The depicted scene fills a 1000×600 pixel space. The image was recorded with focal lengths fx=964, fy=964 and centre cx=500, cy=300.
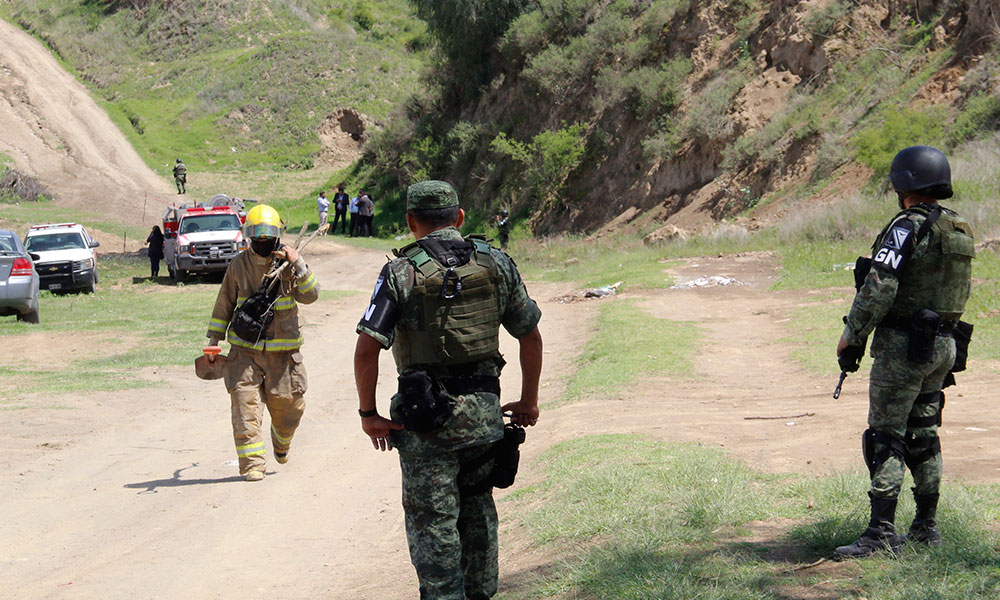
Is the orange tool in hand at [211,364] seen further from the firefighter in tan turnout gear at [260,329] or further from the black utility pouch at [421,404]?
the black utility pouch at [421,404]

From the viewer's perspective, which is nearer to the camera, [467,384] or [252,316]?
[467,384]

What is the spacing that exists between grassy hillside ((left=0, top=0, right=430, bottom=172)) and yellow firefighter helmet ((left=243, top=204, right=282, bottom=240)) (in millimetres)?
45998

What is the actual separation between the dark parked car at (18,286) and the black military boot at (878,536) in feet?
54.9

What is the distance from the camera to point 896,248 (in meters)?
4.62

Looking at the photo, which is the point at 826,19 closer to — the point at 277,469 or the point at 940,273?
the point at 277,469

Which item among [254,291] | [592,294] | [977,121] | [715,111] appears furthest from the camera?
[715,111]

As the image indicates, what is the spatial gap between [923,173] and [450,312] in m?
2.47

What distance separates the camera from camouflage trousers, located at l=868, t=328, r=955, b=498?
4.63m

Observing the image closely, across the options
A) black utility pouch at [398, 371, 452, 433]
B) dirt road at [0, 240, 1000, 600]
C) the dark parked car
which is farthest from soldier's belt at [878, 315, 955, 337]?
the dark parked car

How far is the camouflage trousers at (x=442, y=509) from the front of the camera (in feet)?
13.5

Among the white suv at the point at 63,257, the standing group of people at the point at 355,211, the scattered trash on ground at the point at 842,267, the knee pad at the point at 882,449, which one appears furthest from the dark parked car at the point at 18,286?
the standing group of people at the point at 355,211

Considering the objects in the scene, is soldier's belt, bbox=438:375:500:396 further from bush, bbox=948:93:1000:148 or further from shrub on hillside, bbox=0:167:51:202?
shrub on hillside, bbox=0:167:51:202

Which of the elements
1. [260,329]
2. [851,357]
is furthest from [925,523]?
[260,329]

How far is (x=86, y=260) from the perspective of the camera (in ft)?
76.2
